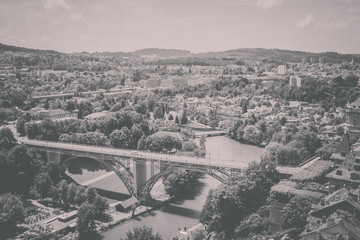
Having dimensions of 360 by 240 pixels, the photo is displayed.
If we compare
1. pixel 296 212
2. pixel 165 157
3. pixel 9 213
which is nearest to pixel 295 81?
pixel 165 157

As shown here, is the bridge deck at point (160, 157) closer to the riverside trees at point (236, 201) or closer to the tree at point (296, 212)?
the riverside trees at point (236, 201)


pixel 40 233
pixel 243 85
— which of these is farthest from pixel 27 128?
pixel 243 85

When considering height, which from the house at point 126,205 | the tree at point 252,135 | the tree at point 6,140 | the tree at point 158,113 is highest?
the tree at point 6,140

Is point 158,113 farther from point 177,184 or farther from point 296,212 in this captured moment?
point 296,212

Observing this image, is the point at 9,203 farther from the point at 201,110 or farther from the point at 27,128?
the point at 201,110

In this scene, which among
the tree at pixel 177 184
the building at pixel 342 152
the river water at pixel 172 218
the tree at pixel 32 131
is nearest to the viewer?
the building at pixel 342 152

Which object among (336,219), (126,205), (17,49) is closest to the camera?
(336,219)

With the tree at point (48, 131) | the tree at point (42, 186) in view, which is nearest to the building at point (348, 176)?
the tree at point (42, 186)
